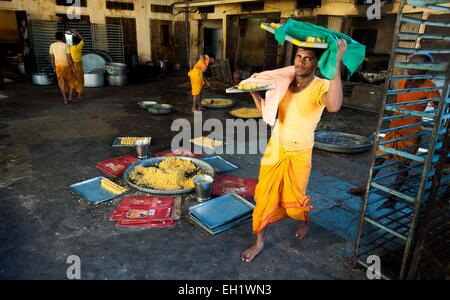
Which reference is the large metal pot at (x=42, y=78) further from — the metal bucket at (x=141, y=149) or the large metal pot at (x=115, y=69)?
the metal bucket at (x=141, y=149)

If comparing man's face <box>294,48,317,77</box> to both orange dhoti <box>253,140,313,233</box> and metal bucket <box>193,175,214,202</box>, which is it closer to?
orange dhoti <box>253,140,313,233</box>

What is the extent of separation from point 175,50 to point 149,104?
33.7ft

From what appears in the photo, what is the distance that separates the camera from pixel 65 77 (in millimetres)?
8898

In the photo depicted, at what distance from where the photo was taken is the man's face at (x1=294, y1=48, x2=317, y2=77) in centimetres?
227

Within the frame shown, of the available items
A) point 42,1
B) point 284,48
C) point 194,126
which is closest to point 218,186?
point 194,126

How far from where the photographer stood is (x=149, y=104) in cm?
830

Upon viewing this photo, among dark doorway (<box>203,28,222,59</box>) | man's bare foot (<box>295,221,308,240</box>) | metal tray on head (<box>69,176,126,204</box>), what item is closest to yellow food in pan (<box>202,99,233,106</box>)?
metal tray on head (<box>69,176,126,204</box>)

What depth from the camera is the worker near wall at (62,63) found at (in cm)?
850

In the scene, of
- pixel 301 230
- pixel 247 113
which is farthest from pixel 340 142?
pixel 301 230

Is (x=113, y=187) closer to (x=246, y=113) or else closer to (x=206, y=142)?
(x=206, y=142)

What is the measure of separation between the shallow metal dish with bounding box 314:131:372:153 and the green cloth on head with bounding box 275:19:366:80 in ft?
11.6

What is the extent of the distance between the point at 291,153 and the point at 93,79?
36.7 feet

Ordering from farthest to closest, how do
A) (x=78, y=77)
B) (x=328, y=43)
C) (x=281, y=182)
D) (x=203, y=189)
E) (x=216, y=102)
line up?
1. (x=78, y=77)
2. (x=216, y=102)
3. (x=203, y=189)
4. (x=281, y=182)
5. (x=328, y=43)

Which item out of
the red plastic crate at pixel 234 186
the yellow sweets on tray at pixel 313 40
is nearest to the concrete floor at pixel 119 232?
the red plastic crate at pixel 234 186
